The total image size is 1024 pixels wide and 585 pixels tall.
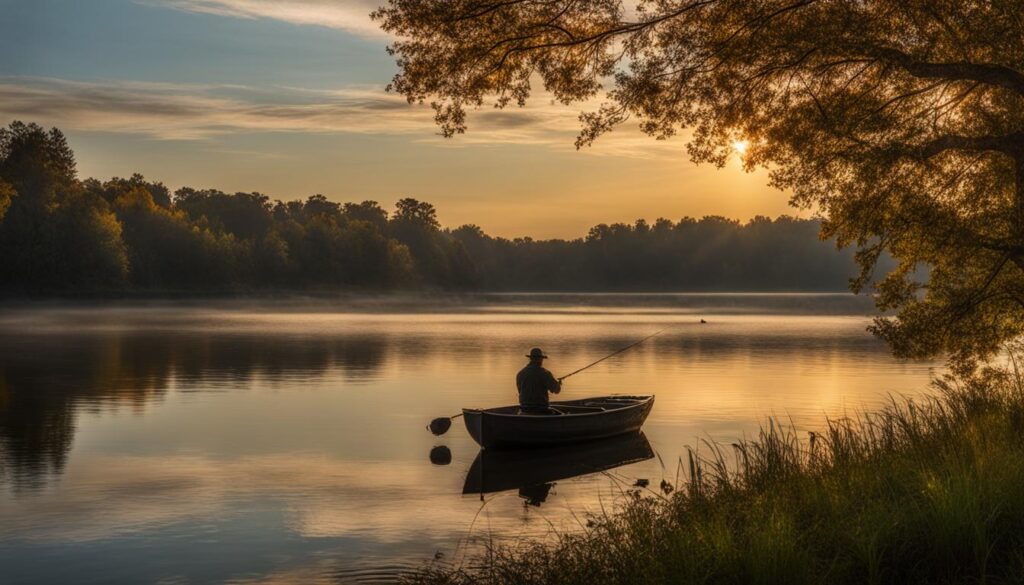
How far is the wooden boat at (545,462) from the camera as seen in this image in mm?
18484

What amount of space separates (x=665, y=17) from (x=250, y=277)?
141 metres

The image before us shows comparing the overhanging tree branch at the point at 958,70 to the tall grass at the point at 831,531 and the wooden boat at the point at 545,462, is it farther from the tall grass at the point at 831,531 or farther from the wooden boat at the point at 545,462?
the wooden boat at the point at 545,462

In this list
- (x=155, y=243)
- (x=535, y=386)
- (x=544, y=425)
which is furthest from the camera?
(x=155, y=243)

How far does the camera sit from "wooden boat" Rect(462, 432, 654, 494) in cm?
1848

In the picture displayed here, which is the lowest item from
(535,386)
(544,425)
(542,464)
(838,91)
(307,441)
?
(307,441)

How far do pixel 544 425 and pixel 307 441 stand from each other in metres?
5.39

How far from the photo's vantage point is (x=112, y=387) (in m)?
33.5

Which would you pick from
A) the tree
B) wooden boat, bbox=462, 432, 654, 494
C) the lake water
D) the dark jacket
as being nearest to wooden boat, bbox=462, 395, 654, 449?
wooden boat, bbox=462, 432, 654, 494

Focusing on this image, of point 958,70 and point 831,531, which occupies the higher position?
point 958,70

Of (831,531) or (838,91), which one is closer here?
(831,531)

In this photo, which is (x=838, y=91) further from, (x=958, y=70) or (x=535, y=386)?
(x=535, y=386)

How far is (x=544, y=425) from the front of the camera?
20.6 m

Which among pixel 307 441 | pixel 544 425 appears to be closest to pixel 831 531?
pixel 544 425

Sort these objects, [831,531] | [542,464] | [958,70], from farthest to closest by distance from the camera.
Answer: [542,464], [958,70], [831,531]
